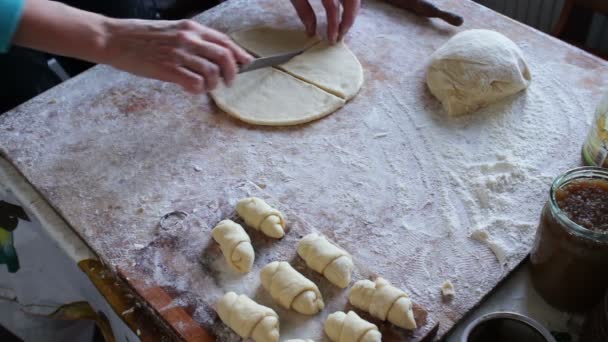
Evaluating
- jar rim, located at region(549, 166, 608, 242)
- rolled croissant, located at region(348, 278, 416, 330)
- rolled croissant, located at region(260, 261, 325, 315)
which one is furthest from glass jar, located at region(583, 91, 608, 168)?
rolled croissant, located at region(260, 261, 325, 315)

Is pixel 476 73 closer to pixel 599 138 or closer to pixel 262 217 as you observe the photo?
pixel 599 138

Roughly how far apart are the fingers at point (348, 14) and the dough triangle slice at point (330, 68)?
45 mm

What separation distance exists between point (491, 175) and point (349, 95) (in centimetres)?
47

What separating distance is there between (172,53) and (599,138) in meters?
1.05

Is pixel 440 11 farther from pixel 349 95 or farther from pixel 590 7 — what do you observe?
pixel 590 7

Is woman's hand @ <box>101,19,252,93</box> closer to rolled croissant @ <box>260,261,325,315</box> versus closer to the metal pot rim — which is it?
rolled croissant @ <box>260,261,325,315</box>

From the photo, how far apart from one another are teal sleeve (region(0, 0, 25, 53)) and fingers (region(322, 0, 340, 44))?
872 millimetres

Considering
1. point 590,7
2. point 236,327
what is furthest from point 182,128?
point 590,7

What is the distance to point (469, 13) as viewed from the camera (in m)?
1.91

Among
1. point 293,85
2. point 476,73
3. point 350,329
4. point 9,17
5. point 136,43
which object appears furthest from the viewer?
point 293,85

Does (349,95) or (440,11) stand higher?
(440,11)

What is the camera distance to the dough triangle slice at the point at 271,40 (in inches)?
70.4

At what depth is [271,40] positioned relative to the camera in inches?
71.8

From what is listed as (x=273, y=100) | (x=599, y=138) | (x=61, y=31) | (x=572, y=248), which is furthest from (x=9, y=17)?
(x=599, y=138)
